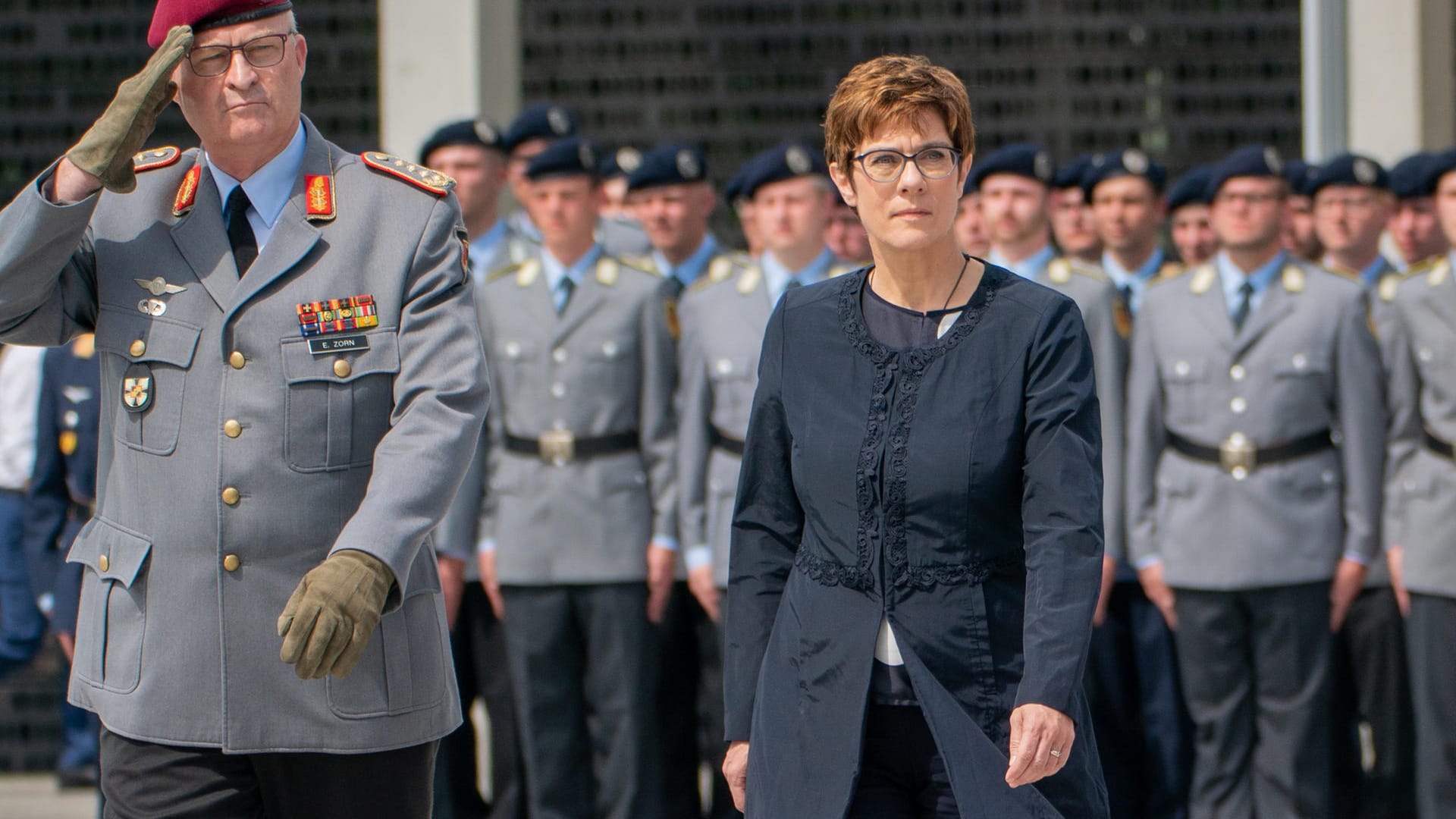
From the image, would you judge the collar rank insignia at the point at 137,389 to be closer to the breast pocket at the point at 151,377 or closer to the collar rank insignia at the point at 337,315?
the breast pocket at the point at 151,377

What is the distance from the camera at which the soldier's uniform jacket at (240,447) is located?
2.94 m

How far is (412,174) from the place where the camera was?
318 cm

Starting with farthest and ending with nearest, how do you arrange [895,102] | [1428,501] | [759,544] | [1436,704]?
1. [1428,501]
2. [1436,704]
3. [759,544]
4. [895,102]

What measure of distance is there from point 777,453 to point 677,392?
2.92 meters

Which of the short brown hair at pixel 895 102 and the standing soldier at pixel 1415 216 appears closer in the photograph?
the short brown hair at pixel 895 102

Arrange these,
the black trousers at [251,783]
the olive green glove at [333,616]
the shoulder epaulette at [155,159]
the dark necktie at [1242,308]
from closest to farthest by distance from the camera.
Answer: the olive green glove at [333,616] → the black trousers at [251,783] → the shoulder epaulette at [155,159] → the dark necktie at [1242,308]

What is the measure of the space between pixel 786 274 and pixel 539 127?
138 centimetres

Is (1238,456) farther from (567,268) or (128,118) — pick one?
(128,118)

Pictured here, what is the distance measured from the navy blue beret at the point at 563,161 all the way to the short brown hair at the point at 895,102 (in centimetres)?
295

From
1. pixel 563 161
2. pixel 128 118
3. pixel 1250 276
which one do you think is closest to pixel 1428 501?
pixel 1250 276

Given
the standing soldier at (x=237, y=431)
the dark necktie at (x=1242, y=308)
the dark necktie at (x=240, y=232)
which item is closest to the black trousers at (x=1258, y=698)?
the dark necktie at (x=1242, y=308)

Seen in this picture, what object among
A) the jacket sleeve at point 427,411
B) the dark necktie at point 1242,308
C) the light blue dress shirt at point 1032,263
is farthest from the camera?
the light blue dress shirt at point 1032,263

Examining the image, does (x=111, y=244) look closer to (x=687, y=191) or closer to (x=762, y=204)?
(x=762, y=204)

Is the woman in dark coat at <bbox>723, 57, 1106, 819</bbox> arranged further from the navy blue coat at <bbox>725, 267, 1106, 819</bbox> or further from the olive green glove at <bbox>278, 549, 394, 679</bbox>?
the olive green glove at <bbox>278, 549, 394, 679</bbox>
